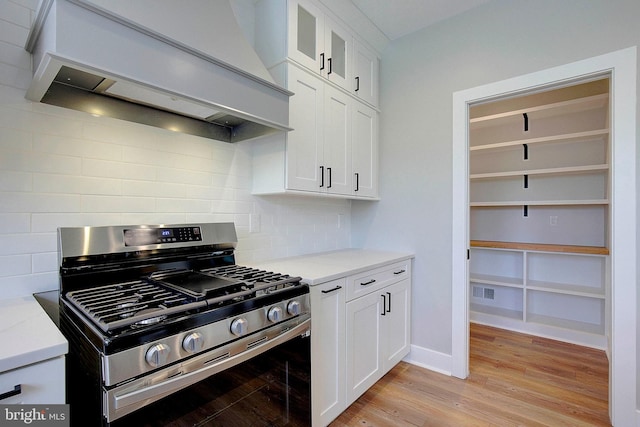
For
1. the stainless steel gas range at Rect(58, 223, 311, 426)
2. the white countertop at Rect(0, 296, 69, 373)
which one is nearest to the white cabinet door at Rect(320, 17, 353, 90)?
the stainless steel gas range at Rect(58, 223, 311, 426)

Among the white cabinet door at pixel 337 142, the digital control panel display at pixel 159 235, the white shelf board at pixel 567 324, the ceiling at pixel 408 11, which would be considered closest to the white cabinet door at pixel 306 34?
the white cabinet door at pixel 337 142

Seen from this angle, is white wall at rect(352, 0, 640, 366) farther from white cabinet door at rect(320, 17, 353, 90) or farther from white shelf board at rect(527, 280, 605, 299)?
white shelf board at rect(527, 280, 605, 299)

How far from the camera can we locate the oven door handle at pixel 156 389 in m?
0.82

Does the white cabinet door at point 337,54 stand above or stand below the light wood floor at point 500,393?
above

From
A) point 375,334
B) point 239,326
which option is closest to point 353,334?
point 375,334

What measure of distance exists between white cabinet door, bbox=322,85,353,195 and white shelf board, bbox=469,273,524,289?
2.07m

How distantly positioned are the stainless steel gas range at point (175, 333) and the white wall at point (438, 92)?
1354 millimetres

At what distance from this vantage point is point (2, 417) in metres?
0.73

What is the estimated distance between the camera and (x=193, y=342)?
98 cm

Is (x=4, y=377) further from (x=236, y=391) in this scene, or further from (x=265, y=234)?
(x=265, y=234)

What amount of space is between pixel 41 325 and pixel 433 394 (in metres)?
2.15

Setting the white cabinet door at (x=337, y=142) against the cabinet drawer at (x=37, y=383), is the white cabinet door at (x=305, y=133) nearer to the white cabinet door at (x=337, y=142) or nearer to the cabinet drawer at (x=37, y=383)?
the white cabinet door at (x=337, y=142)

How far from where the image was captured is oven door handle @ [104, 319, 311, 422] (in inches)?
32.3

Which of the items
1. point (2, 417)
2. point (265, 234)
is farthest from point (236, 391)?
point (265, 234)
